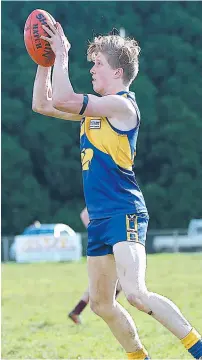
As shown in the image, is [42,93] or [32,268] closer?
[42,93]

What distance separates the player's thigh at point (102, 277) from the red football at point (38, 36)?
58.3 inches

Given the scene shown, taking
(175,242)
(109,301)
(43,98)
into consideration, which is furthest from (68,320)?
(175,242)

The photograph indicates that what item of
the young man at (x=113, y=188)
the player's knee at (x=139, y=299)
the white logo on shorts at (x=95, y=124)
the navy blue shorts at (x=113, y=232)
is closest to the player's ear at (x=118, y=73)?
the young man at (x=113, y=188)

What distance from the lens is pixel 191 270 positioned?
73.4 feet

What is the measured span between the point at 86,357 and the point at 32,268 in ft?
61.2

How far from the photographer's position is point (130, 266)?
5.91 meters

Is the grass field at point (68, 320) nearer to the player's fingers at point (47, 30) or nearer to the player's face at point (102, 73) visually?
the player's face at point (102, 73)

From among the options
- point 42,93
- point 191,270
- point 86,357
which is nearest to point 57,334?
point 86,357

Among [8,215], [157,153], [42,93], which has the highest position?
[42,93]

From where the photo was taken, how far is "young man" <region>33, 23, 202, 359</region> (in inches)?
232

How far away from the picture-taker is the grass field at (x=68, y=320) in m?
8.54

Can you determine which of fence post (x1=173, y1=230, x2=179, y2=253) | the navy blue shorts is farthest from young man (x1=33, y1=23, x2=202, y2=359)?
fence post (x1=173, y1=230, x2=179, y2=253)

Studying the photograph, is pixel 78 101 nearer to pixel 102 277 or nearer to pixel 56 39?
pixel 56 39

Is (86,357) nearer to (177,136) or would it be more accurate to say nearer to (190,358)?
(190,358)
